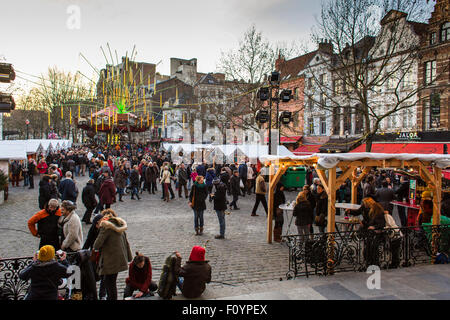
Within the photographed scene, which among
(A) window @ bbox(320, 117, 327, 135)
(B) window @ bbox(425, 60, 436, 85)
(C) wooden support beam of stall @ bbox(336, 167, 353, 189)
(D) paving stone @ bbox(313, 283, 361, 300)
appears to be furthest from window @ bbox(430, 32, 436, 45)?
(D) paving stone @ bbox(313, 283, 361, 300)

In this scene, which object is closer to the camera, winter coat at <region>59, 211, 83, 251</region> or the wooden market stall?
winter coat at <region>59, 211, 83, 251</region>

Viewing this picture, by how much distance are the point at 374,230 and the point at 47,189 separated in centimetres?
914

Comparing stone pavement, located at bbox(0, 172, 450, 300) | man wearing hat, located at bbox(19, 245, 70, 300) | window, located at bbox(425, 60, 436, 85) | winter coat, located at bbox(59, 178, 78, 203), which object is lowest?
stone pavement, located at bbox(0, 172, 450, 300)

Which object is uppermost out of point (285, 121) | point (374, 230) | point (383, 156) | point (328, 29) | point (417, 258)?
point (328, 29)

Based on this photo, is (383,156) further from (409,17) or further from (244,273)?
(409,17)

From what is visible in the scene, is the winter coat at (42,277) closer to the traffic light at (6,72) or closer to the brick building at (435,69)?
the traffic light at (6,72)

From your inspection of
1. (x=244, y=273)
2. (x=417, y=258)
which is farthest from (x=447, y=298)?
(x=244, y=273)

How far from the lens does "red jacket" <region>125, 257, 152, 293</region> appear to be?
16.8 feet

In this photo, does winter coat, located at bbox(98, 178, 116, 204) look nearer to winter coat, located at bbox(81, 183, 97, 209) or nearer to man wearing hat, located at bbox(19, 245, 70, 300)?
winter coat, located at bbox(81, 183, 97, 209)

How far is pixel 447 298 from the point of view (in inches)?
208

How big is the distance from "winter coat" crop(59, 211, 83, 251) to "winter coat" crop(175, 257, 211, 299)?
2068 mm

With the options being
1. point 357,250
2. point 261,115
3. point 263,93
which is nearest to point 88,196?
point 357,250

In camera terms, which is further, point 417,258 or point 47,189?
point 47,189

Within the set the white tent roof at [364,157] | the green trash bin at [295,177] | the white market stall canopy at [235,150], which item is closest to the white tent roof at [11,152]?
the white market stall canopy at [235,150]
